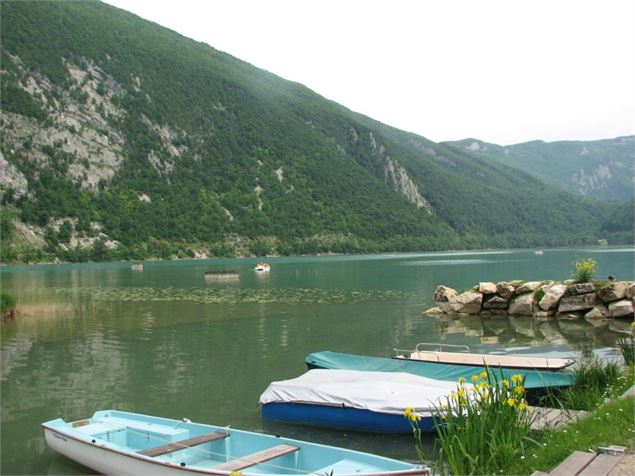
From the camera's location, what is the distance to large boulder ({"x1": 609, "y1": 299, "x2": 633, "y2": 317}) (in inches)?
1351

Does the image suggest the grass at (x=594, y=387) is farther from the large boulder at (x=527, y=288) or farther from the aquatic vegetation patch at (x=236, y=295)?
the aquatic vegetation patch at (x=236, y=295)

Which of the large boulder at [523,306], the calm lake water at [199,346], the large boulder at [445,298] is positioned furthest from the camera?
the large boulder at [445,298]

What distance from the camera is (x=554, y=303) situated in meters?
37.7

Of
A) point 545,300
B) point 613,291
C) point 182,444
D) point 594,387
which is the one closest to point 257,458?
point 182,444

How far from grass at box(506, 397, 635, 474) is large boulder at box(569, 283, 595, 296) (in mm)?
27660

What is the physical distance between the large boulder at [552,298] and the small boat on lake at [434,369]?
20.2m

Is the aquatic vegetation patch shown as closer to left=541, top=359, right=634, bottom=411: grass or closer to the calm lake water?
the calm lake water

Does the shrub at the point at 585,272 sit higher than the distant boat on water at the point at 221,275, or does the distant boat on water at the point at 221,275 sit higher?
the shrub at the point at 585,272

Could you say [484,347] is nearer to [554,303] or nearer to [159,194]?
[554,303]

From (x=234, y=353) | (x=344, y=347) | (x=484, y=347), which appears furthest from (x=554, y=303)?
(x=234, y=353)

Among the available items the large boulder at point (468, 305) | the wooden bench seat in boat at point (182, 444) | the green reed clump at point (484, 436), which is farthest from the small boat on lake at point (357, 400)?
the large boulder at point (468, 305)

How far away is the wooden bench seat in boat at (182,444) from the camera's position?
12.3 metres

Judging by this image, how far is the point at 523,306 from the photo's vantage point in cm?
3862

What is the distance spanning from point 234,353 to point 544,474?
20083mm
